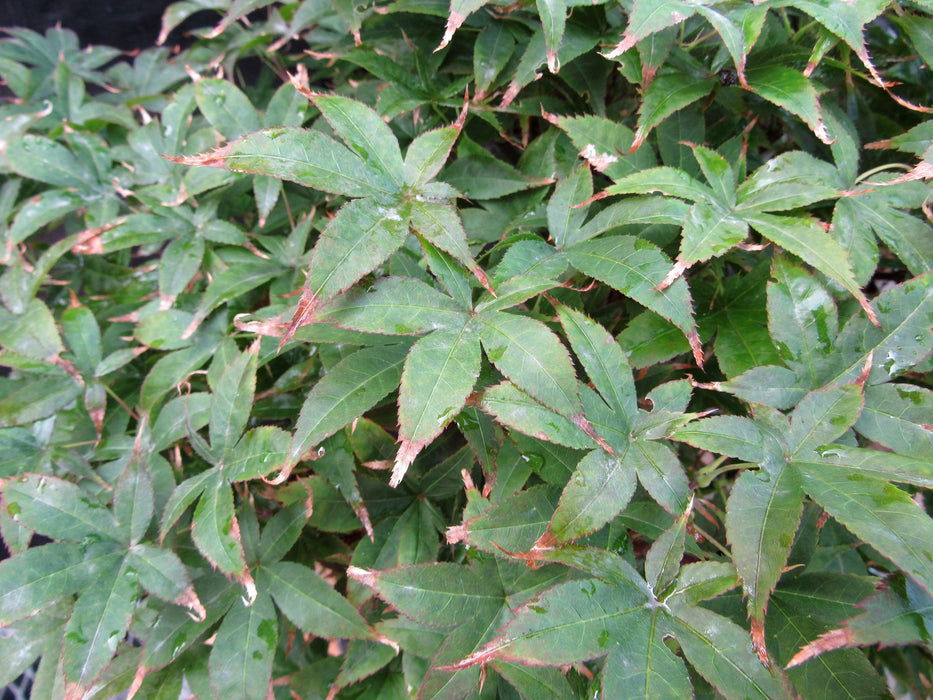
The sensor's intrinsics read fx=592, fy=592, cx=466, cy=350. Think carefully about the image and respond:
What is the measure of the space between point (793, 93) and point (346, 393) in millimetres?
588

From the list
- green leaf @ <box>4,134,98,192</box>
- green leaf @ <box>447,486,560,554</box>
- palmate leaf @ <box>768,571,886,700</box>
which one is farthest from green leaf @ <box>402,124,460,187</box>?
green leaf @ <box>4,134,98,192</box>

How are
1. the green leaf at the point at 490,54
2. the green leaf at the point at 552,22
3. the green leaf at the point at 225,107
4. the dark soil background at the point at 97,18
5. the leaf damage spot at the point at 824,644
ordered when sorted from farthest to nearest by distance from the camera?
the dark soil background at the point at 97,18
the green leaf at the point at 225,107
the green leaf at the point at 490,54
the green leaf at the point at 552,22
the leaf damage spot at the point at 824,644

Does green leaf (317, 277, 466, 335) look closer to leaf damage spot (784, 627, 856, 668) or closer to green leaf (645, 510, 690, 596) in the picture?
green leaf (645, 510, 690, 596)

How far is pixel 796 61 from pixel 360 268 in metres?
0.61

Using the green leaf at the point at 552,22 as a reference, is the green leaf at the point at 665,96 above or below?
below

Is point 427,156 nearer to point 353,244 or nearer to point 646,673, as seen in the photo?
point 353,244

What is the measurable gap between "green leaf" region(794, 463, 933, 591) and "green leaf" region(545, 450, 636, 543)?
16 cm

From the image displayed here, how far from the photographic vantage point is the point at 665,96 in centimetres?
70

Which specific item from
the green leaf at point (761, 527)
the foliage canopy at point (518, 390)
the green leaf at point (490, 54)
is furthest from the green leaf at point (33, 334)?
the green leaf at point (761, 527)

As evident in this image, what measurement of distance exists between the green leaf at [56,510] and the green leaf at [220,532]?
128mm

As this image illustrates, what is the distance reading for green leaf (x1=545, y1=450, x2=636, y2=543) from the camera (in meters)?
0.52

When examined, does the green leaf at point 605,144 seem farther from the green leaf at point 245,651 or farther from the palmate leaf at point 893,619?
the green leaf at point 245,651

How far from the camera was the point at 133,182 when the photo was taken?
103cm

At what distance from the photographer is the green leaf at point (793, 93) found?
0.64 meters
